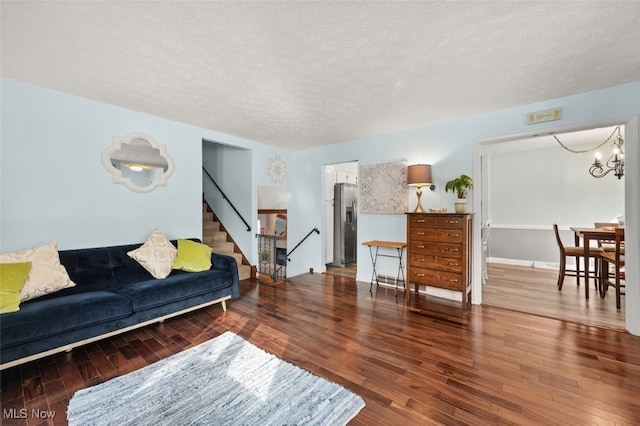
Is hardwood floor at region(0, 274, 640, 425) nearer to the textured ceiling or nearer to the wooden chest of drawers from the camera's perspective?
the wooden chest of drawers

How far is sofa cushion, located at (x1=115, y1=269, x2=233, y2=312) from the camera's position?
2641 mm

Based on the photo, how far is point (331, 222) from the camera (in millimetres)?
6098

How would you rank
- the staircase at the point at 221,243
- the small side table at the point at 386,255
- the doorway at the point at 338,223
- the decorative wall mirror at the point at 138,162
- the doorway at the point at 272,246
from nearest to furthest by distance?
1. the decorative wall mirror at the point at 138,162
2. the small side table at the point at 386,255
3. the doorway at the point at 272,246
4. the staircase at the point at 221,243
5. the doorway at the point at 338,223

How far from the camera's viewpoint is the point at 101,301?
2.38m

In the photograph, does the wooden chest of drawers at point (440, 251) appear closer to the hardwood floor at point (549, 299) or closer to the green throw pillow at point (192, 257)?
the hardwood floor at point (549, 299)

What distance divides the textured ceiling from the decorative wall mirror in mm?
438

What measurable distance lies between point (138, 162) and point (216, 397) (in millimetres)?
2984

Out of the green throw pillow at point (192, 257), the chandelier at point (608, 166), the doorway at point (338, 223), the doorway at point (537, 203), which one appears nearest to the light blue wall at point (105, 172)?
the green throw pillow at point (192, 257)

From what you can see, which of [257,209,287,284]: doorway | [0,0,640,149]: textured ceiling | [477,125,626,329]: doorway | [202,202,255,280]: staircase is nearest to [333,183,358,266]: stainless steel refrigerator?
[257,209,287,284]: doorway

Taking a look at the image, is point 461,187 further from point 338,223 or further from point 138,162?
point 138,162

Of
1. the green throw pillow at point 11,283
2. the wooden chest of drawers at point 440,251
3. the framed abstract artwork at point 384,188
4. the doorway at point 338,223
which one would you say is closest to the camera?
the green throw pillow at point 11,283

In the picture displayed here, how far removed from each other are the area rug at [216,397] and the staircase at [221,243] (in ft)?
8.64

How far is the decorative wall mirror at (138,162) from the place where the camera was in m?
3.17

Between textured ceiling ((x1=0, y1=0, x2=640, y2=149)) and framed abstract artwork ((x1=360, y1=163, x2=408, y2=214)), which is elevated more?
textured ceiling ((x1=0, y1=0, x2=640, y2=149))
